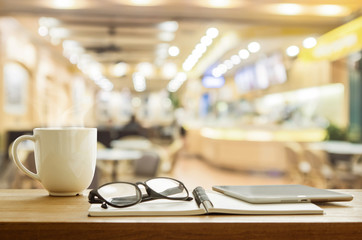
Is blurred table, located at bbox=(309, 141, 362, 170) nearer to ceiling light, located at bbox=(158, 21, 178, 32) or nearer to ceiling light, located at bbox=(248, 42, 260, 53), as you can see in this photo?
ceiling light, located at bbox=(158, 21, 178, 32)

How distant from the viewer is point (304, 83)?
11195 millimetres

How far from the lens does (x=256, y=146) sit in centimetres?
871

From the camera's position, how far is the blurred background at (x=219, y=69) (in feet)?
19.7

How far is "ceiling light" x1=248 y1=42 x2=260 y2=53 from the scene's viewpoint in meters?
11.1

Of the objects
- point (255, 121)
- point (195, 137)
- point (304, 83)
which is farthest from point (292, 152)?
point (195, 137)

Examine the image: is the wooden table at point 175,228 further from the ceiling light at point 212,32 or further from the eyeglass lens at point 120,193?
the ceiling light at point 212,32

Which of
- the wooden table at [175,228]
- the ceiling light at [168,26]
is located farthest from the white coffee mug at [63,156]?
the ceiling light at [168,26]

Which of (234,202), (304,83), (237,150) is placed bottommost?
(237,150)

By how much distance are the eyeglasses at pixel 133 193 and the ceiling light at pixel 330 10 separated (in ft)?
22.4

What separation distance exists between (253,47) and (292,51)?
104 centimetres

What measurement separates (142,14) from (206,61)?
7030mm

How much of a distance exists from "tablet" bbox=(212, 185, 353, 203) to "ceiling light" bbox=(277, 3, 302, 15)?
650 cm

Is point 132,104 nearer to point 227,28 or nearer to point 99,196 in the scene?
point 227,28

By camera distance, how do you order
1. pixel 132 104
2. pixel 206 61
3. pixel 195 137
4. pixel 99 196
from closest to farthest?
1. pixel 99 196
2. pixel 195 137
3. pixel 206 61
4. pixel 132 104
